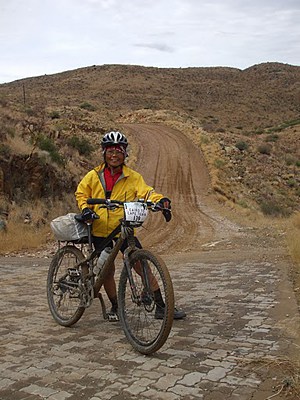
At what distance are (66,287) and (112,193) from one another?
1141mm

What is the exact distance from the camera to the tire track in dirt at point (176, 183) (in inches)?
533

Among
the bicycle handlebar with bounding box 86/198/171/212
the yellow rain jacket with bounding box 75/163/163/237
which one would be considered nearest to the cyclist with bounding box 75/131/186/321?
the yellow rain jacket with bounding box 75/163/163/237

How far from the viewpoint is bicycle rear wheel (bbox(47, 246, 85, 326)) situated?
4922mm

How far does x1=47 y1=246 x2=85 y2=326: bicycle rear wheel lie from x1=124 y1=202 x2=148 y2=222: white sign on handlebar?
93cm

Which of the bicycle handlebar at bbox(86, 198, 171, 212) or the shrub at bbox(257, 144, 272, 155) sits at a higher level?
the shrub at bbox(257, 144, 272, 155)

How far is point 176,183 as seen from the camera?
72.1 ft

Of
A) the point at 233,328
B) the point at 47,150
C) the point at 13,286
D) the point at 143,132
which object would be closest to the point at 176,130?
the point at 143,132

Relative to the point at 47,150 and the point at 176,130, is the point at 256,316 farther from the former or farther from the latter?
the point at 176,130

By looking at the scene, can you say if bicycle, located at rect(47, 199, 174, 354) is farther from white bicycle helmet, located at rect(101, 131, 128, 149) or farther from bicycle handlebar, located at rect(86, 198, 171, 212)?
white bicycle helmet, located at rect(101, 131, 128, 149)

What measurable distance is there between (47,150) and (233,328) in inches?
512

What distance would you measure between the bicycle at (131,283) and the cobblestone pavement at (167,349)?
156 mm

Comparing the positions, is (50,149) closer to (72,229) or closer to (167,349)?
(72,229)

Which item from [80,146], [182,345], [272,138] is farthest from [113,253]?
[272,138]

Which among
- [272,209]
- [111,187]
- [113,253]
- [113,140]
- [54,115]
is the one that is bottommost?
[272,209]
